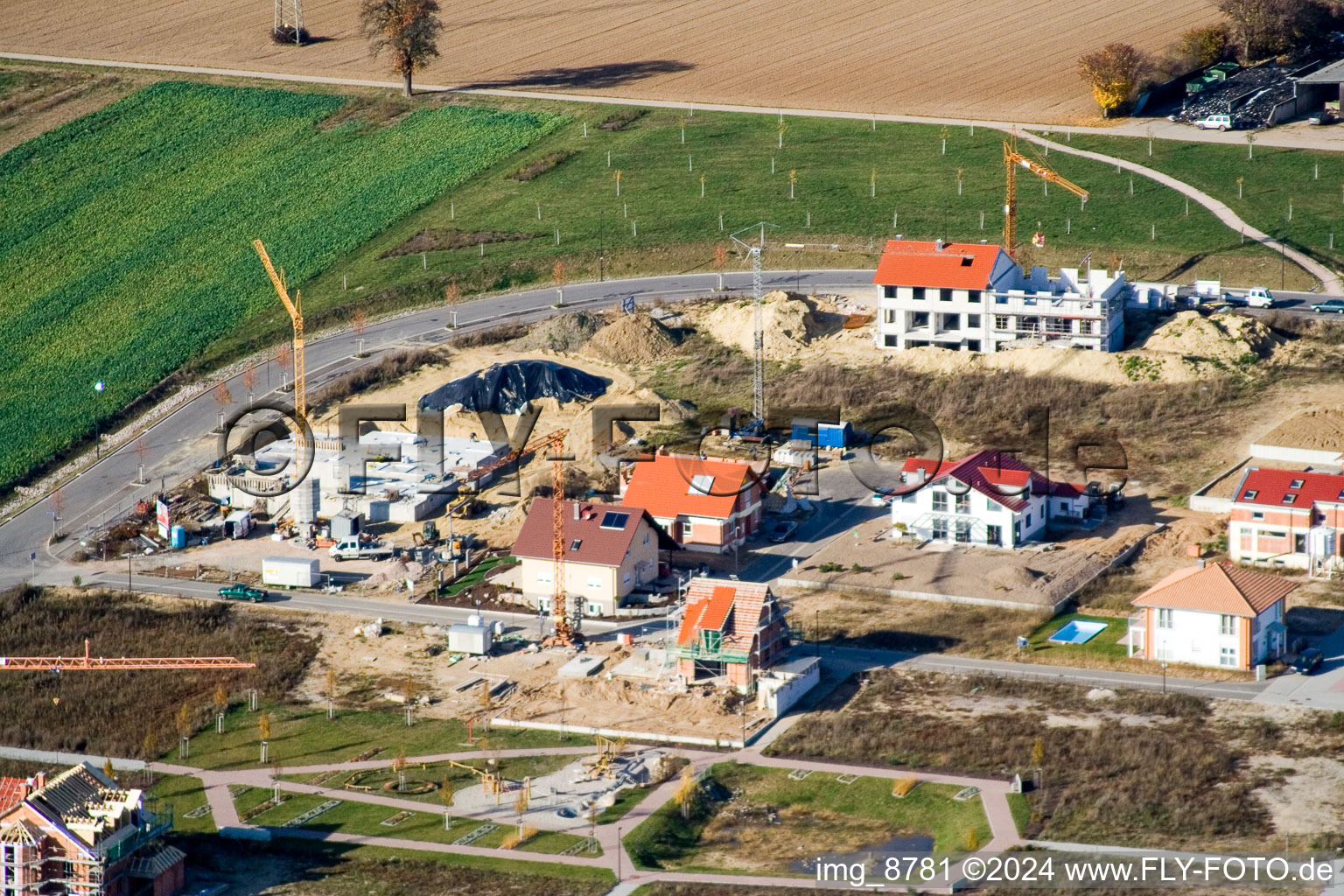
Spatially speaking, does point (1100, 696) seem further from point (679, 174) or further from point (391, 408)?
point (679, 174)

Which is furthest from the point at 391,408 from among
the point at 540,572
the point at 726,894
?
the point at 726,894

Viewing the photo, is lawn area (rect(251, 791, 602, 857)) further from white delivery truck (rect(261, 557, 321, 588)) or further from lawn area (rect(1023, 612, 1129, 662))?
white delivery truck (rect(261, 557, 321, 588))

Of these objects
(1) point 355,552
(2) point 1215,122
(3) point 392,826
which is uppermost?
(2) point 1215,122

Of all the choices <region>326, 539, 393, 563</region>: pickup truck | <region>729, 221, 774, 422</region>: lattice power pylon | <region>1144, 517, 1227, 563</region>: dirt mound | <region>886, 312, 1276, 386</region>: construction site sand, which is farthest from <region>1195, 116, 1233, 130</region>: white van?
<region>326, 539, 393, 563</region>: pickup truck

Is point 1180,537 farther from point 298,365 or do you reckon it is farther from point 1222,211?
point 298,365

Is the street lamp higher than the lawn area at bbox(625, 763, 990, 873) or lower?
higher

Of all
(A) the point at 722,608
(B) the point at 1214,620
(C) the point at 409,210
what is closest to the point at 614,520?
(A) the point at 722,608

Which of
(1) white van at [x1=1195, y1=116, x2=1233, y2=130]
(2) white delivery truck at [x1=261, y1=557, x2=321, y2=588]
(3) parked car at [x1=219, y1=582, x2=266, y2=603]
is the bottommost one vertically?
(3) parked car at [x1=219, y1=582, x2=266, y2=603]
